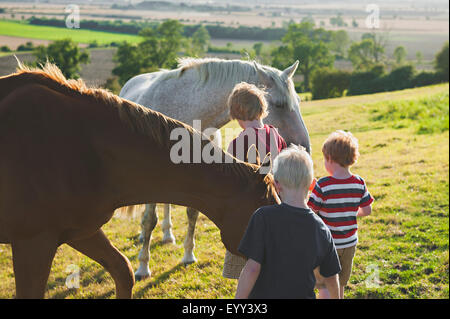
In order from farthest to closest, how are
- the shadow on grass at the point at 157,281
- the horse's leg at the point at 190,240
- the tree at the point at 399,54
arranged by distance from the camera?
1. the tree at the point at 399,54
2. the horse's leg at the point at 190,240
3. the shadow on grass at the point at 157,281

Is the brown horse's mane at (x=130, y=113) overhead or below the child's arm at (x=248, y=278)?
overhead

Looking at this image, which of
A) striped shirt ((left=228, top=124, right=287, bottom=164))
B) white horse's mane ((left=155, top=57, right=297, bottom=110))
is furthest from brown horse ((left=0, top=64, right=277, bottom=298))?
white horse's mane ((left=155, top=57, right=297, bottom=110))

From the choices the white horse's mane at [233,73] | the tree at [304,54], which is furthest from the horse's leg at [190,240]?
the tree at [304,54]

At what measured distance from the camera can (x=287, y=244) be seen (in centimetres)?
195

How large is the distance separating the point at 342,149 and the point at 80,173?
1.66m

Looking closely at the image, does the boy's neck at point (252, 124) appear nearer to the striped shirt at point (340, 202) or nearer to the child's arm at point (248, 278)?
the striped shirt at point (340, 202)

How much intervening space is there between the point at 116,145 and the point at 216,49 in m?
30.7

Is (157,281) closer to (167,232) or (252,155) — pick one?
(167,232)

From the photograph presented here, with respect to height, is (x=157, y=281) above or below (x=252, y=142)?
below

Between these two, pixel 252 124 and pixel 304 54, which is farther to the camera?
pixel 304 54

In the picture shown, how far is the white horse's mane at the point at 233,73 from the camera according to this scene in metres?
3.72

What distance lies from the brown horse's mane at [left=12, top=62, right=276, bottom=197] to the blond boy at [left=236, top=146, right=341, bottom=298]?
0.51m

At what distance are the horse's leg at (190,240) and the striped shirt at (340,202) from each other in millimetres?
2426

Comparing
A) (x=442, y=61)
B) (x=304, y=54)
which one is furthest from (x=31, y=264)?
(x=442, y=61)
